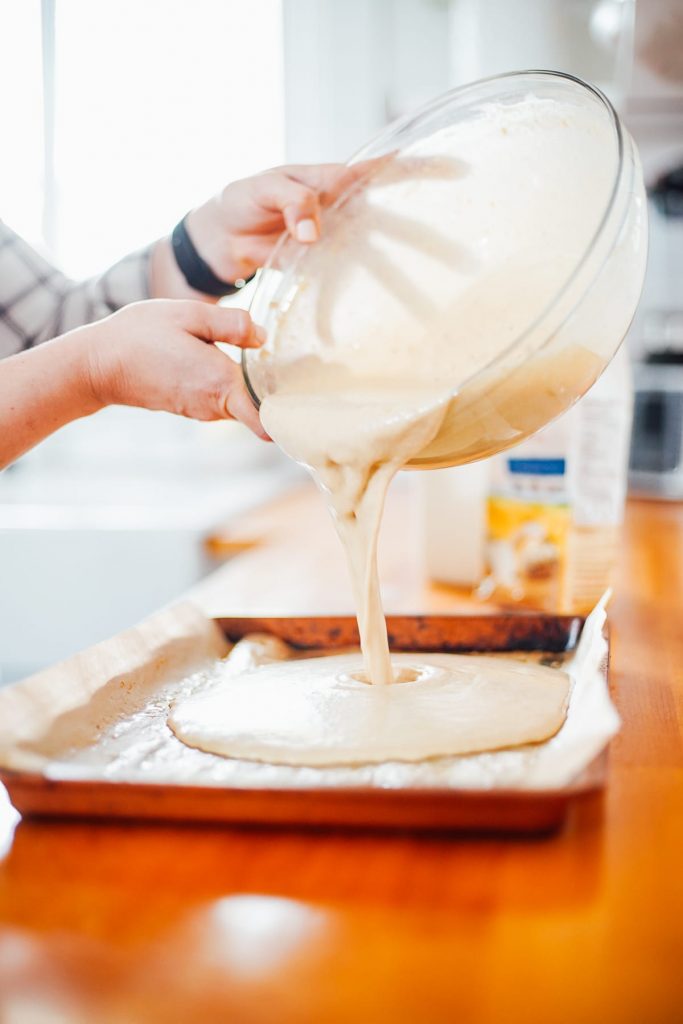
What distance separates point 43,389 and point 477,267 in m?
0.42

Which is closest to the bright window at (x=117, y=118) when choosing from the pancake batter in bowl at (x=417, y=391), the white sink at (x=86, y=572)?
the white sink at (x=86, y=572)

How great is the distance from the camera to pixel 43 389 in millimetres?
906

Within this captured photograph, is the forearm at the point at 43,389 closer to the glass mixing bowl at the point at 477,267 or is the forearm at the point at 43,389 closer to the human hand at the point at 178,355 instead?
the human hand at the point at 178,355

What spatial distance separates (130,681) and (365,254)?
18.1 inches

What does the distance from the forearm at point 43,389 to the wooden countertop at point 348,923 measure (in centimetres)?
43

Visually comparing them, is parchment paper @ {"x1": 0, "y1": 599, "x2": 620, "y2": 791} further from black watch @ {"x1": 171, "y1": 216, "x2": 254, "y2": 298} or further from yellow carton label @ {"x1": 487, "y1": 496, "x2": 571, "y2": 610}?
black watch @ {"x1": 171, "y1": 216, "x2": 254, "y2": 298}

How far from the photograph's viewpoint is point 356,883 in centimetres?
50

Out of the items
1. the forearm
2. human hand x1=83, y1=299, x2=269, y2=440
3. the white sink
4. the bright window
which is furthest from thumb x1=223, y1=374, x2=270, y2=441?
the bright window

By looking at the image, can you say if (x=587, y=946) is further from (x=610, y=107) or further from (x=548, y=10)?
(x=548, y=10)

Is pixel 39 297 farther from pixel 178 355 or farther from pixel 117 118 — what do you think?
pixel 117 118

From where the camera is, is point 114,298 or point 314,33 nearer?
point 114,298

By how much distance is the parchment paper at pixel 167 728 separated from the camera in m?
0.56

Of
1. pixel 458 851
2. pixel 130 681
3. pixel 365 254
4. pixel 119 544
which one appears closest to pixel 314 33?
pixel 119 544

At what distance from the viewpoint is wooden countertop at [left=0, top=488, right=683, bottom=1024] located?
1.34 ft
